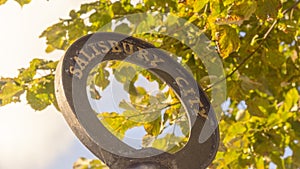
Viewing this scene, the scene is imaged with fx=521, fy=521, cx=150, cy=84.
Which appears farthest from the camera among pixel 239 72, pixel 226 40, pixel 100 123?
pixel 239 72

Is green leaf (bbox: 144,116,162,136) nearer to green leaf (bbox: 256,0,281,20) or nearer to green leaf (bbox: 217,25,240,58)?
green leaf (bbox: 217,25,240,58)

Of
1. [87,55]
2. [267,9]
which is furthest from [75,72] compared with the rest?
[267,9]

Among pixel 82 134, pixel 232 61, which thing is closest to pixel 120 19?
pixel 232 61

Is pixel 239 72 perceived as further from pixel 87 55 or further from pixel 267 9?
pixel 87 55

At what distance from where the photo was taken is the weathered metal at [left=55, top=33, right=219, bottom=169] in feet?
3.11

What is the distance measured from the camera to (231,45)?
1695 millimetres

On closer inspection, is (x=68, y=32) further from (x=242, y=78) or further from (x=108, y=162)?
(x=108, y=162)

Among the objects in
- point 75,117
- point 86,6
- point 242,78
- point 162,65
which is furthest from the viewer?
point 86,6

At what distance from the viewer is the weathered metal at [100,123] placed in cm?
95


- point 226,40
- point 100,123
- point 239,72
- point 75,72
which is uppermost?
point 239,72

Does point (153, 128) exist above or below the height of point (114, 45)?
above

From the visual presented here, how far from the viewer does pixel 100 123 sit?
0.97 metres

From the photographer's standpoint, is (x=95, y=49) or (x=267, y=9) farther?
(x=267, y=9)

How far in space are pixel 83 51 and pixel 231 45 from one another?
791 millimetres
